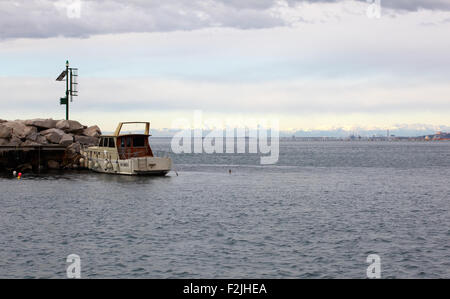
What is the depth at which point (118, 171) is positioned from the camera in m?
58.3

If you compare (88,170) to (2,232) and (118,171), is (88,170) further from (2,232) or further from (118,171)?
(2,232)

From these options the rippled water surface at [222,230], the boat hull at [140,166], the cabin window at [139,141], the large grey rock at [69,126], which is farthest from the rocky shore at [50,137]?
the rippled water surface at [222,230]

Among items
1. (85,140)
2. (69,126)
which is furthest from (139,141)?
(69,126)

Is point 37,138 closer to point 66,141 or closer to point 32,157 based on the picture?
point 66,141

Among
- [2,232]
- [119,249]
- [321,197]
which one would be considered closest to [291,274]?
[119,249]

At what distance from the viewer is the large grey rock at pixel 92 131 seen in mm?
75812

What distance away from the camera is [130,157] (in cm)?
5778

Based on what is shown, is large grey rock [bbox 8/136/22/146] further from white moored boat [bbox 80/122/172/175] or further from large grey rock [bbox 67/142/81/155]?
white moored boat [bbox 80/122/172/175]

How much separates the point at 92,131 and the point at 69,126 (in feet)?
11.2

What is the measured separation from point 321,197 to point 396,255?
20.7 metres

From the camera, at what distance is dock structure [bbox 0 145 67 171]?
6562 cm

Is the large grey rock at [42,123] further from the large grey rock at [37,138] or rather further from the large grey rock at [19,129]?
the large grey rock at [37,138]

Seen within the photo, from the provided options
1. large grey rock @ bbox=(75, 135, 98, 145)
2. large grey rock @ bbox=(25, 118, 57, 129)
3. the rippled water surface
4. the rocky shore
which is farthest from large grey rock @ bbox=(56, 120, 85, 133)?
the rippled water surface

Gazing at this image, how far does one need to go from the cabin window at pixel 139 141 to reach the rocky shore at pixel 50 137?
1469cm
